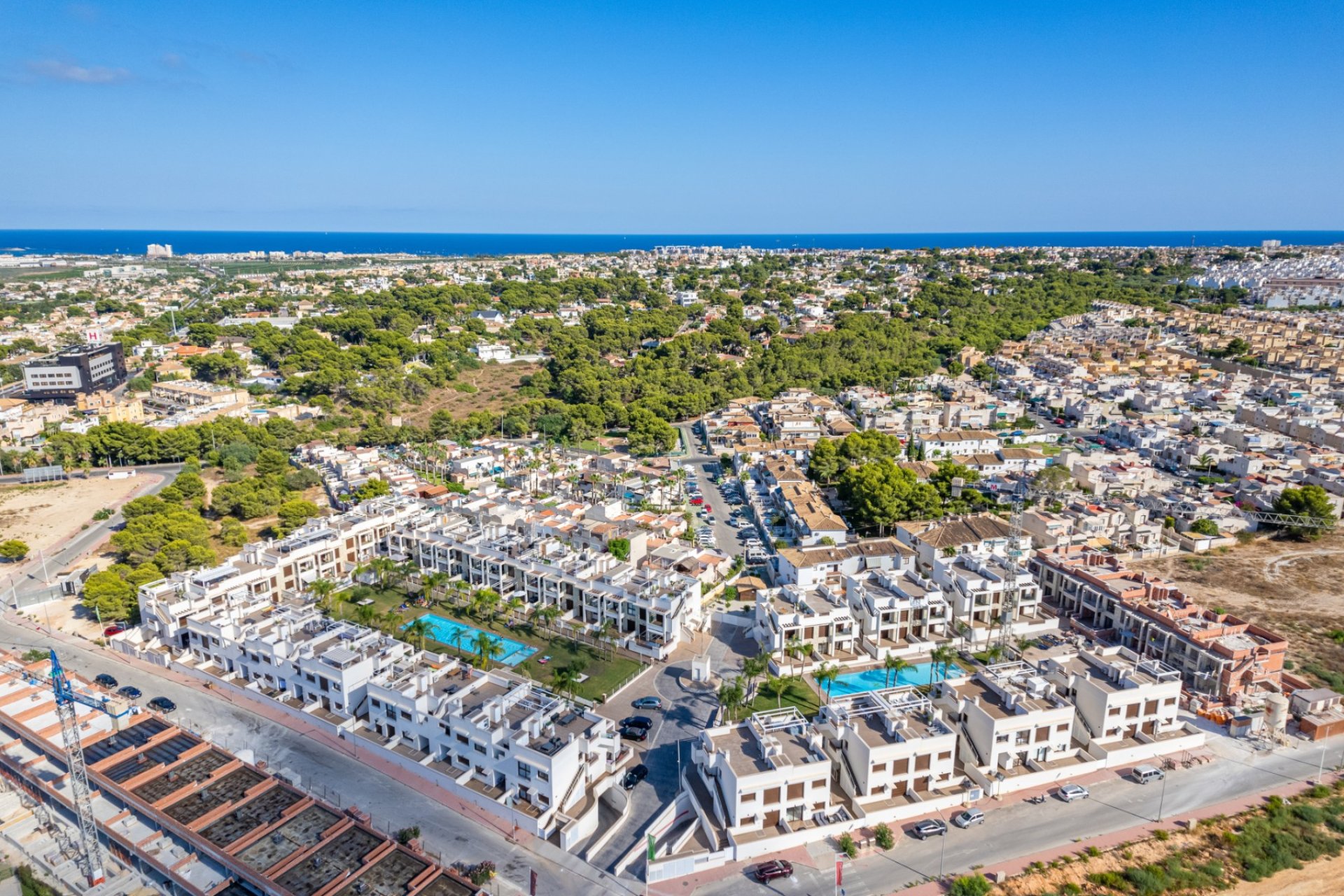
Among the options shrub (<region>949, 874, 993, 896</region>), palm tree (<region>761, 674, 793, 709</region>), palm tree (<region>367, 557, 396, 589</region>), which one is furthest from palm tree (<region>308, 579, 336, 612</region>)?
shrub (<region>949, 874, 993, 896</region>)

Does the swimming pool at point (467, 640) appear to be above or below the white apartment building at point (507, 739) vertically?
below

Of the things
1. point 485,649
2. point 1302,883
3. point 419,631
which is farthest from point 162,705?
point 1302,883

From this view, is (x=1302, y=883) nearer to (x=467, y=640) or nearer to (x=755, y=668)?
(x=755, y=668)

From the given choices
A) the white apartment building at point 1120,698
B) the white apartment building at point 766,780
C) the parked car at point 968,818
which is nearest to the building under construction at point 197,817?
the white apartment building at point 766,780

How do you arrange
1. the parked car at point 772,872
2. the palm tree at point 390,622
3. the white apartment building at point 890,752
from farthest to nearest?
1. the palm tree at point 390,622
2. the white apartment building at point 890,752
3. the parked car at point 772,872

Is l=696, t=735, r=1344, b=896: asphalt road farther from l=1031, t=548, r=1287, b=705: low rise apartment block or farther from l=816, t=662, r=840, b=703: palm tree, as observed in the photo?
l=816, t=662, r=840, b=703: palm tree

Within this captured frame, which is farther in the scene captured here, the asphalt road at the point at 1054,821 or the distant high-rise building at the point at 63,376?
the distant high-rise building at the point at 63,376

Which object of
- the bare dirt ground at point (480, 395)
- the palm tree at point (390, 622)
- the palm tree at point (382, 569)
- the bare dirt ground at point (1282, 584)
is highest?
the bare dirt ground at point (480, 395)

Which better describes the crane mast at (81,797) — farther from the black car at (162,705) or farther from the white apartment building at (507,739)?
the white apartment building at (507,739)
